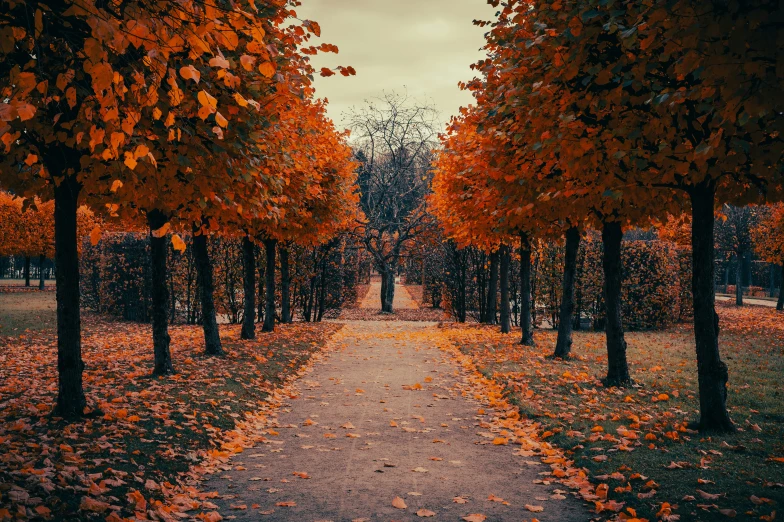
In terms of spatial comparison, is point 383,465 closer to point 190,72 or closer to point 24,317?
point 190,72

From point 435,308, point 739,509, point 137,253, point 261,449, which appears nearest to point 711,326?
point 739,509

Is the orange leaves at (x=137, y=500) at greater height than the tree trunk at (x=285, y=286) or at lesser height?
lesser

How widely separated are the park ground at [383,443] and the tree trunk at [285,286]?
25.9ft

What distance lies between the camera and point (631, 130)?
6.36 m

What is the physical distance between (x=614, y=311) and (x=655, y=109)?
187 inches

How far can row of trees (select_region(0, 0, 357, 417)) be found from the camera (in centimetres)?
362

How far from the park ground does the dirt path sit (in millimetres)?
26

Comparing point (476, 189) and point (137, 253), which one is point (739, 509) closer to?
point (476, 189)

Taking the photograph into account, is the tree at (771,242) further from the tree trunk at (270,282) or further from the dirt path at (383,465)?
the dirt path at (383,465)

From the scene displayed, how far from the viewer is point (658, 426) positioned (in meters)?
7.12

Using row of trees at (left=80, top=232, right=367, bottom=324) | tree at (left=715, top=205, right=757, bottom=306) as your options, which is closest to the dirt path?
row of trees at (left=80, top=232, right=367, bottom=324)

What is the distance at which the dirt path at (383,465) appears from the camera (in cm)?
486

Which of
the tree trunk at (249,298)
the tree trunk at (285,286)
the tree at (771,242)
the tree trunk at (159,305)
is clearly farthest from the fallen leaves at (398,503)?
the tree at (771,242)

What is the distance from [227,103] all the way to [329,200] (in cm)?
1061
